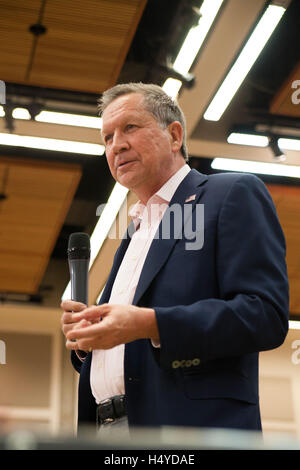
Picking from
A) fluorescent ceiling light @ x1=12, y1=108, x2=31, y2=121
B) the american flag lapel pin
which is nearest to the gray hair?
the american flag lapel pin

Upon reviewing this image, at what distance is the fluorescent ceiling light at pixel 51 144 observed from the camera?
5.98 meters

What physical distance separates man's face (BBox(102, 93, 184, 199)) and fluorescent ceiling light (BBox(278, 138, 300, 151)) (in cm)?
419

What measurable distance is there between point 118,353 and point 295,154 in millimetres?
4932

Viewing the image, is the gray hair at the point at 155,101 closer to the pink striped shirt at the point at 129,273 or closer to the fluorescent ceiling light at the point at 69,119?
the pink striped shirt at the point at 129,273

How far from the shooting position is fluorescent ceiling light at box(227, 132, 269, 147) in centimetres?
620

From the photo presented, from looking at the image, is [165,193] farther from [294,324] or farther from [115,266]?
[294,324]

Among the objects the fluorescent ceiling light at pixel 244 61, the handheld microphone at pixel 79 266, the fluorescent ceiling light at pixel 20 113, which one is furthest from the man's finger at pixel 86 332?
the fluorescent ceiling light at pixel 20 113

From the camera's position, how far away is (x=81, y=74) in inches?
209

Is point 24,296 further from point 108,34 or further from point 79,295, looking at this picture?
point 79,295

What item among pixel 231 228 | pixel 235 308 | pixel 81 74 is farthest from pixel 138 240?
pixel 81 74

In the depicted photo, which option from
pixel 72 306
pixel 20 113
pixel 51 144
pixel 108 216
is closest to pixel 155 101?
pixel 72 306

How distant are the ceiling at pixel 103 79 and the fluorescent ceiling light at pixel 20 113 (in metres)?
0.06

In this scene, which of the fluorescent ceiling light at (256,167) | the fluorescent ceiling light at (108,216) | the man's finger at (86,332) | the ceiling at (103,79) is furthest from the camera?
the fluorescent ceiling light at (108,216)

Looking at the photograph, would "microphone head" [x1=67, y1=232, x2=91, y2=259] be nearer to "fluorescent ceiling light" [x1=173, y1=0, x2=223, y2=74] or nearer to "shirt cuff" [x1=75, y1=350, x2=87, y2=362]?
"shirt cuff" [x1=75, y1=350, x2=87, y2=362]
